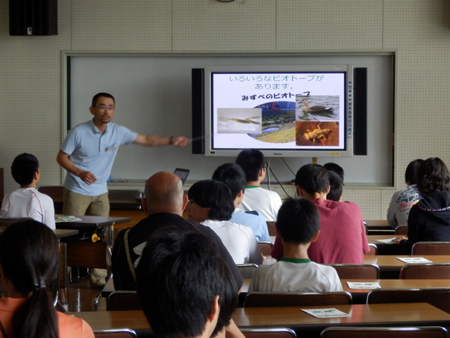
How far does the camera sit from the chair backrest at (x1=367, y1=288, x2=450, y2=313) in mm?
2275

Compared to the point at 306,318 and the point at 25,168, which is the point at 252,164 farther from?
the point at 306,318

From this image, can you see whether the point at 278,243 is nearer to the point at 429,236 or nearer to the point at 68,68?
the point at 429,236

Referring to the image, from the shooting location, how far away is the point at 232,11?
22.3ft

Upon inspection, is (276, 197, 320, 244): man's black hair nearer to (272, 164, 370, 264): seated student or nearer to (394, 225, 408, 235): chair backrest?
(272, 164, 370, 264): seated student

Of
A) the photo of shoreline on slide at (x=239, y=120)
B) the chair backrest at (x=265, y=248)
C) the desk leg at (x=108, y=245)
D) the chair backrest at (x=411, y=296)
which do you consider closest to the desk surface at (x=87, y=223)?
the desk leg at (x=108, y=245)

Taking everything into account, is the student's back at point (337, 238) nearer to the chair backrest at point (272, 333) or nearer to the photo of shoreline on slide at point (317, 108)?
the chair backrest at point (272, 333)

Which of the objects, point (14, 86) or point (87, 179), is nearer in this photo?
point (87, 179)

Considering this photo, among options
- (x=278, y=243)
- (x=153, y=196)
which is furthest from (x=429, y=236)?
(x=153, y=196)

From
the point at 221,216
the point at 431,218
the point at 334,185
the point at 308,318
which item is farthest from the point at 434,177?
the point at 308,318

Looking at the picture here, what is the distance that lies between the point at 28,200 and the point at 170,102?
10.0ft

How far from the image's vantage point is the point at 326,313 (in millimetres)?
2041

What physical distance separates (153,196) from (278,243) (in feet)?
2.76

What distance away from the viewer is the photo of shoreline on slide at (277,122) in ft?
21.5

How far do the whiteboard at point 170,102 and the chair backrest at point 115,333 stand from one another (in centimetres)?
527
